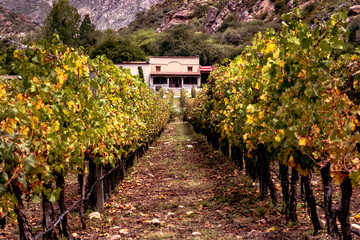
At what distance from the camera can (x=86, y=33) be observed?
93.1 meters

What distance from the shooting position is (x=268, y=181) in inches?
244

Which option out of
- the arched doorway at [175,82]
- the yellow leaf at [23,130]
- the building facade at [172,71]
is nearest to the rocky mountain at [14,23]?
the building facade at [172,71]

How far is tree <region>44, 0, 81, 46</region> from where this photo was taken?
84.6 metres

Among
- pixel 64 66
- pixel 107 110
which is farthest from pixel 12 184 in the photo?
pixel 107 110

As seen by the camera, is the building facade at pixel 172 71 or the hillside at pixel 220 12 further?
the hillside at pixel 220 12

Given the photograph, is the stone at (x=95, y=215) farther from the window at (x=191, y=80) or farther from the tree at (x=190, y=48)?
the tree at (x=190, y=48)

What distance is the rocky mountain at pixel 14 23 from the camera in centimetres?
13810

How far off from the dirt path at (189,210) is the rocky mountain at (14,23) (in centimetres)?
14346

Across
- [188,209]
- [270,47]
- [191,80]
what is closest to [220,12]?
[191,80]

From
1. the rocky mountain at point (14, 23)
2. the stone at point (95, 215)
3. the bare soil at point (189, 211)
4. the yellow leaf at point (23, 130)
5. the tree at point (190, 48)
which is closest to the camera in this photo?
the yellow leaf at point (23, 130)

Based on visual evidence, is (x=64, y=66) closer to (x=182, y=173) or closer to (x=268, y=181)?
(x=268, y=181)

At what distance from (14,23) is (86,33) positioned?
70.3m

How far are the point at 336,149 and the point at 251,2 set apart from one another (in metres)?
122

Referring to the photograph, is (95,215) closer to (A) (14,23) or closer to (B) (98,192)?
(B) (98,192)
